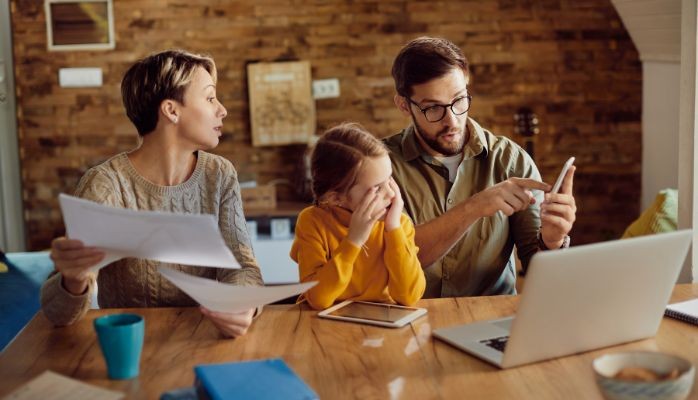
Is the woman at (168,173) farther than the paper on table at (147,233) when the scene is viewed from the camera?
Yes

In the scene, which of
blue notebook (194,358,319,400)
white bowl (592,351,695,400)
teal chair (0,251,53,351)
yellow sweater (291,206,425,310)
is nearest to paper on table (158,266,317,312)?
blue notebook (194,358,319,400)

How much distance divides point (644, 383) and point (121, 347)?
31.9 inches

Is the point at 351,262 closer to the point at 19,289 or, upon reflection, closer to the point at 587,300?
the point at 587,300

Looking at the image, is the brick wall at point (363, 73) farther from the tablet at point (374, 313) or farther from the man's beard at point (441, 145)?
the tablet at point (374, 313)

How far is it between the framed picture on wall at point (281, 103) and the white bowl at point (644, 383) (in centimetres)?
362

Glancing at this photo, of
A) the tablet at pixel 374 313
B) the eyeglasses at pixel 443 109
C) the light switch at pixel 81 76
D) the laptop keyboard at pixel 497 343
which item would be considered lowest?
the laptop keyboard at pixel 497 343

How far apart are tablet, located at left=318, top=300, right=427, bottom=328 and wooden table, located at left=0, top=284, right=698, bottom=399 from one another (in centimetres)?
2

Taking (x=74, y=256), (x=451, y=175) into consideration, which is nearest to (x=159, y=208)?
(x=74, y=256)

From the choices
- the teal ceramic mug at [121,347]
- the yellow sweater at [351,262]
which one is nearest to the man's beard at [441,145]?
the yellow sweater at [351,262]

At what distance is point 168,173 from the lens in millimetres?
2064

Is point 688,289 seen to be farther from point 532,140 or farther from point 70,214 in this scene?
point 532,140

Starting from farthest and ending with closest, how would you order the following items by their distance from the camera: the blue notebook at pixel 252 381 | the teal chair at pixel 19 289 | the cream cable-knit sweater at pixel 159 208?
the teal chair at pixel 19 289
the cream cable-knit sweater at pixel 159 208
the blue notebook at pixel 252 381

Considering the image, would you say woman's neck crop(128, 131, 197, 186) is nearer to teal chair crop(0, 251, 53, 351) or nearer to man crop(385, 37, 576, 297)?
man crop(385, 37, 576, 297)

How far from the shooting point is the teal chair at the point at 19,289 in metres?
2.92
